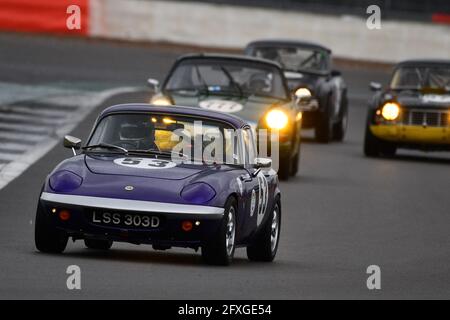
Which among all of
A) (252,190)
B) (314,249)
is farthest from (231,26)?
(252,190)

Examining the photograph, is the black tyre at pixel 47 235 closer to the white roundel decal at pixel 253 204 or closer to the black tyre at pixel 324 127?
the white roundel decal at pixel 253 204

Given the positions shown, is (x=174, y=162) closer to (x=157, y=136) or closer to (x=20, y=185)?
(x=157, y=136)

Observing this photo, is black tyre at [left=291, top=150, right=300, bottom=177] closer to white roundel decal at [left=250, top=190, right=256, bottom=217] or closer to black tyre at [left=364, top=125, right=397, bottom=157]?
black tyre at [left=364, top=125, right=397, bottom=157]

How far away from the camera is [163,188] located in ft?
36.8

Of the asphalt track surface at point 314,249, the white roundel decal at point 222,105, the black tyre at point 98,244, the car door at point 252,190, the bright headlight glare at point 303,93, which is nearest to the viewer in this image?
the asphalt track surface at point 314,249

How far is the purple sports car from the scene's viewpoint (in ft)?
36.4

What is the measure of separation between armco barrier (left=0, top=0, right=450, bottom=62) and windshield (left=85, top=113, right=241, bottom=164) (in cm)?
3174

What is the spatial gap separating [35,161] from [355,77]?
2270cm

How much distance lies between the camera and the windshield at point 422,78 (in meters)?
24.7

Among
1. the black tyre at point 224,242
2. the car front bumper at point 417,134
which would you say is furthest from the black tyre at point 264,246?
the car front bumper at point 417,134

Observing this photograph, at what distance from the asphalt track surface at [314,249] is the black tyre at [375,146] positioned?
206 millimetres

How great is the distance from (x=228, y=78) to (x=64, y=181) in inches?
377

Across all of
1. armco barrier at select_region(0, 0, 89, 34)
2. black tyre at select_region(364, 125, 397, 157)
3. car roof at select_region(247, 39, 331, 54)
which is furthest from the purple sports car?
armco barrier at select_region(0, 0, 89, 34)

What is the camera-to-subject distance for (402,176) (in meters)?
21.8
